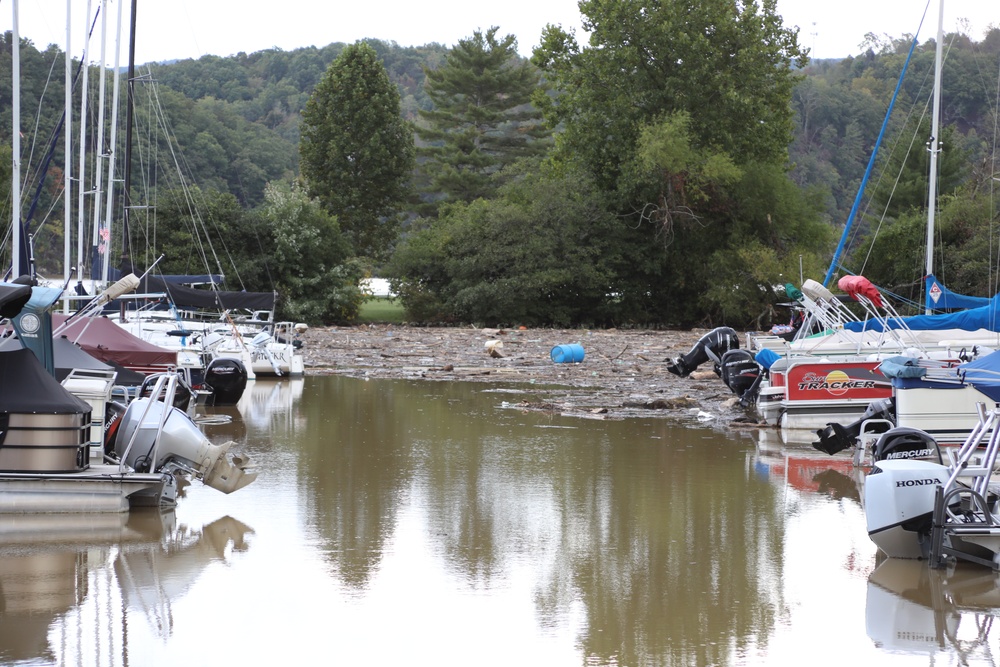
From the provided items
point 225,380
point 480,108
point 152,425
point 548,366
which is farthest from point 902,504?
point 480,108

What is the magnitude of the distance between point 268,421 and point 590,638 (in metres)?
12.1

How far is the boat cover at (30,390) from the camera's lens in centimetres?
1031

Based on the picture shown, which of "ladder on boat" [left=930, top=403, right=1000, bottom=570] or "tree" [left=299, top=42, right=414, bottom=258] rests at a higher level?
"tree" [left=299, top=42, right=414, bottom=258]

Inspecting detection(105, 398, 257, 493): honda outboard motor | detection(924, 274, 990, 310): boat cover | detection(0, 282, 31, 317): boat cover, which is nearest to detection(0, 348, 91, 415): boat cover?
detection(0, 282, 31, 317): boat cover

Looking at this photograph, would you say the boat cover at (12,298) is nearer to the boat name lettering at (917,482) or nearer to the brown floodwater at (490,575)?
the brown floodwater at (490,575)

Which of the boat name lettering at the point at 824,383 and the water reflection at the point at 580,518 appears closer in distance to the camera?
the water reflection at the point at 580,518

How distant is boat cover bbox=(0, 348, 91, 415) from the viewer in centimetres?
1031

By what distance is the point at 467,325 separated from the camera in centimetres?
5225

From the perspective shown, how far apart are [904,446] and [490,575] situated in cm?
447

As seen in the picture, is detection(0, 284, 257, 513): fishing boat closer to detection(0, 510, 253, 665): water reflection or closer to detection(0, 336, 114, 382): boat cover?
detection(0, 510, 253, 665): water reflection

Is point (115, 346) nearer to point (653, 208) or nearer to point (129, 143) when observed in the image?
point (129, 143)

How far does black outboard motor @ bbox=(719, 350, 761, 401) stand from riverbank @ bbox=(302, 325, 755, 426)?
0.48m

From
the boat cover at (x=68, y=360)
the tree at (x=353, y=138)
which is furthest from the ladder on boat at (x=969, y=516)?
the tree at (x=353, y=138)

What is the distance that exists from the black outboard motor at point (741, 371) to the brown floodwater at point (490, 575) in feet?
17.9
